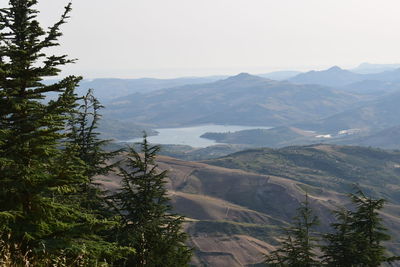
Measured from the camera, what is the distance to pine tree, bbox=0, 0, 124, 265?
9.41 m

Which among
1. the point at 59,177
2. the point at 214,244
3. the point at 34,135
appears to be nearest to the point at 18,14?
the point at 34,135

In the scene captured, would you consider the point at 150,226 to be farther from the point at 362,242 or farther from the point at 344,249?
the point at 362,242

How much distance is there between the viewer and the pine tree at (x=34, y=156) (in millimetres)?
9414

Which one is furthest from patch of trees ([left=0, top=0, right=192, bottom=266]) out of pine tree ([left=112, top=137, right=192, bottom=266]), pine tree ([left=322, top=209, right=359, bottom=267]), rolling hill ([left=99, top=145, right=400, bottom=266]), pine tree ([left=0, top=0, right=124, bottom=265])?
rolling hill ([left=99, top=145, right=400, bottom=266])

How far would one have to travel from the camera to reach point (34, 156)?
1064 cm

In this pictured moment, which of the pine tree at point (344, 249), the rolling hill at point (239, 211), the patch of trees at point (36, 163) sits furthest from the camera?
the rolling hill at point (239, 211)

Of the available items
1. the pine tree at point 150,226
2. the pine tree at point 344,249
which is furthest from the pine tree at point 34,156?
the pine tree at point 344,249

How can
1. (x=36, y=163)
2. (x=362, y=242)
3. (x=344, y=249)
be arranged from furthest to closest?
(x=344, y=249)
(x=362, y=242)
(x=36, y=163)

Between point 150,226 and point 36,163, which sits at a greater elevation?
point 36,163

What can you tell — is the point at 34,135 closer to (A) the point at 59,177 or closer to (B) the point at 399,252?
(A) the point at 59,177

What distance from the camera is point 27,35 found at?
11.4 meters

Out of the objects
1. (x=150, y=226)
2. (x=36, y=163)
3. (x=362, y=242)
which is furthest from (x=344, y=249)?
(x=36, y=163)

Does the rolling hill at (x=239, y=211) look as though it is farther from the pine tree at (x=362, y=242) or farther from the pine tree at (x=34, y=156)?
the pine tree at (x=34, y=156)

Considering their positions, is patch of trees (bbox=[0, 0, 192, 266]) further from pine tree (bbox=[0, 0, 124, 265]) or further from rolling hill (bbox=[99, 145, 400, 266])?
rolling hill (bbox=[99, 145, 400, 266])
